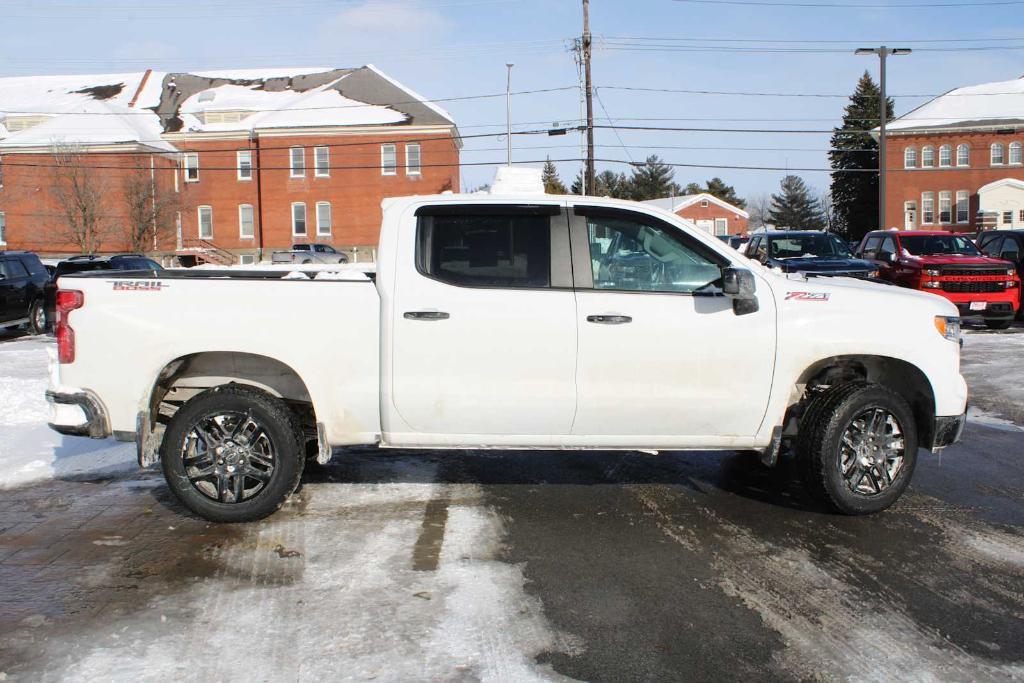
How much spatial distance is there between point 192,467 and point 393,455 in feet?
7.61

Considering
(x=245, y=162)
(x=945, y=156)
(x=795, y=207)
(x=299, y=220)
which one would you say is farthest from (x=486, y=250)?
(x=795, y=207)

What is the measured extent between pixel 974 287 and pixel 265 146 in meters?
47.9

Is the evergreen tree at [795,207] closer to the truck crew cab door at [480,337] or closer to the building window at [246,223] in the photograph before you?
the building window at [246,223]

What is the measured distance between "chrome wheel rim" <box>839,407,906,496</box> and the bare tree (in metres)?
46.8

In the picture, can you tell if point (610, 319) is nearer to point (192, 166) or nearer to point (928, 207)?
point (192, 166)

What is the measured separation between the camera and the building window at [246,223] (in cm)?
5856

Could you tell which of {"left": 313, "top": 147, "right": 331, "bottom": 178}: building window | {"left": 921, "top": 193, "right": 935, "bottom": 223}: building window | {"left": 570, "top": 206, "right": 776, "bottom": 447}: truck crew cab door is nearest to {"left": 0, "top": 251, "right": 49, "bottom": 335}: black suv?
{"left": 570, "top": 206, "right": 776, "bottom": 447}: truck crew cab door

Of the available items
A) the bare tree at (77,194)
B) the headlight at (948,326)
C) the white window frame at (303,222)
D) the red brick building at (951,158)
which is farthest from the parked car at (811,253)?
the red brick building at (951,158)

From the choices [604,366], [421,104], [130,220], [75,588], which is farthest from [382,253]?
[421,104]

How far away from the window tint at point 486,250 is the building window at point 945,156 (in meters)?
68.1

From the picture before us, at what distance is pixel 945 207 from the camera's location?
66.2m

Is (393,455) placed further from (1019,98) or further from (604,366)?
(1019,98)

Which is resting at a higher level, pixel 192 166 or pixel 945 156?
pixel 945 156

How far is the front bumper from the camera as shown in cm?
562
